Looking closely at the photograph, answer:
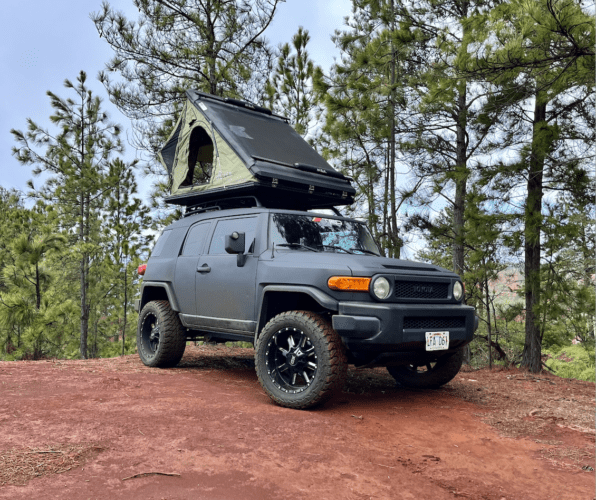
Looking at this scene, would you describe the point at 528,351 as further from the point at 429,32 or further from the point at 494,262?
the point at 429,32

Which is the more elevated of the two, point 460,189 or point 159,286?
point 460,189

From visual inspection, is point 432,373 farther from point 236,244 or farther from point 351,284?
point 236,244

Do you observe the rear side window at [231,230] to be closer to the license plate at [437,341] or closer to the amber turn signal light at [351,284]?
the amber turn signal light at [351,284]

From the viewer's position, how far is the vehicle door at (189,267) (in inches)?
256

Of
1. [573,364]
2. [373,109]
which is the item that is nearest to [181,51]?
[373,109]

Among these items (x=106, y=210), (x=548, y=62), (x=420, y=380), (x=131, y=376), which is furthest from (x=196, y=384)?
(x=106, y=210)

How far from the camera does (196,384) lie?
582 centimetres

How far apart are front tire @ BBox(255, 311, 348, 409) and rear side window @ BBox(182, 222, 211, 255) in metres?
1.98

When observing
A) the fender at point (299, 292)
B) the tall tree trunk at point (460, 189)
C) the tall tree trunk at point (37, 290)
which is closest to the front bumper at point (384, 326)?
the fender at point (299, 292)

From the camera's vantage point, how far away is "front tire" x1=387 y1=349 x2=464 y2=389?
5.94m

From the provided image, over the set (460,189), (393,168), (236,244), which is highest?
(393,168)

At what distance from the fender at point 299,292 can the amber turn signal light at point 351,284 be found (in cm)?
16

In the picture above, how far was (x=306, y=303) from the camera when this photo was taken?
5.43 metres

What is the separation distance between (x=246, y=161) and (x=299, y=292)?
1.88 m
